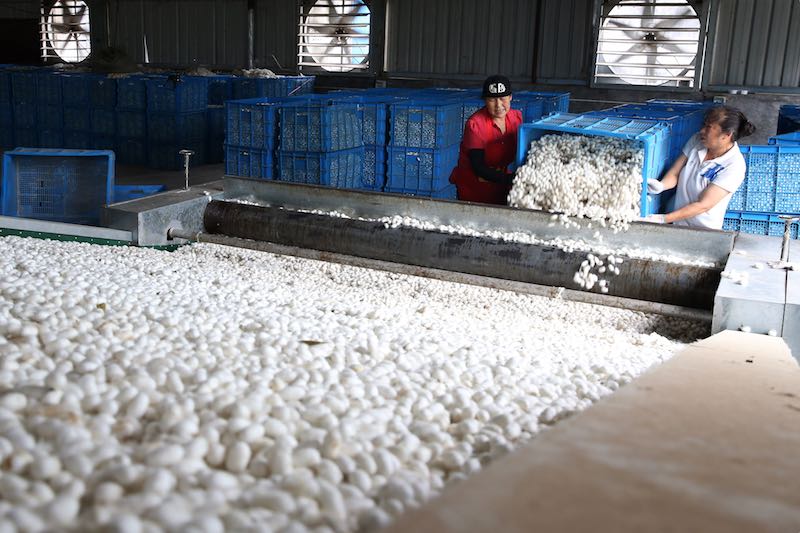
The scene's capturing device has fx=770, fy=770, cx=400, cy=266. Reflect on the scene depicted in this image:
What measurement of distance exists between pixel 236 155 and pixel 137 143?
3.80 metres

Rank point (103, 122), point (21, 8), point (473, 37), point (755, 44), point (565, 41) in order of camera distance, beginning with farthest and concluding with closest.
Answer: point (21, 8) → point (473, 37) → point (565, 41) → point (755, 44) → point (103, 122)

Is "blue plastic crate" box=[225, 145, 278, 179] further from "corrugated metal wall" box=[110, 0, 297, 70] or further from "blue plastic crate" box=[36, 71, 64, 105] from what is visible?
"corrugated metal wall" box=[110, 0, 297, 70]

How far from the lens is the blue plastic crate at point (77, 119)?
1027 cm

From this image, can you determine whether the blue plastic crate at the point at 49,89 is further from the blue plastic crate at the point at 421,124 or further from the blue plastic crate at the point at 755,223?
the blue plastic crate at the point at 755,223

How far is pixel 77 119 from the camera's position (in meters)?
10.3

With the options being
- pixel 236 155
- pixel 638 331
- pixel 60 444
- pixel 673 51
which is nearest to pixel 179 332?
pixel 60 444

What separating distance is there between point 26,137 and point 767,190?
965cm

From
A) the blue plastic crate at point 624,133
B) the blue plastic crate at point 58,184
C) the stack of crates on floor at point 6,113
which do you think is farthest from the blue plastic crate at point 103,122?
the blue plastic crate at point 624,133

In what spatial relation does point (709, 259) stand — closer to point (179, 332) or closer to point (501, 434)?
point (501, 434)

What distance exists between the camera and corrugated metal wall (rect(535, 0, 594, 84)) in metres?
11.3

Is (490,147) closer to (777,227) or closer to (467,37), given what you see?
(777,227)

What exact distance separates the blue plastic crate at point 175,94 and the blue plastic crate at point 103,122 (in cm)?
64

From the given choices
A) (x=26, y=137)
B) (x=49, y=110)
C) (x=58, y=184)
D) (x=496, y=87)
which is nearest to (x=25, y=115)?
(x=26, y=137)

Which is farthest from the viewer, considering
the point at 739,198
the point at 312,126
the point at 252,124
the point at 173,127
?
the point at 173,127
